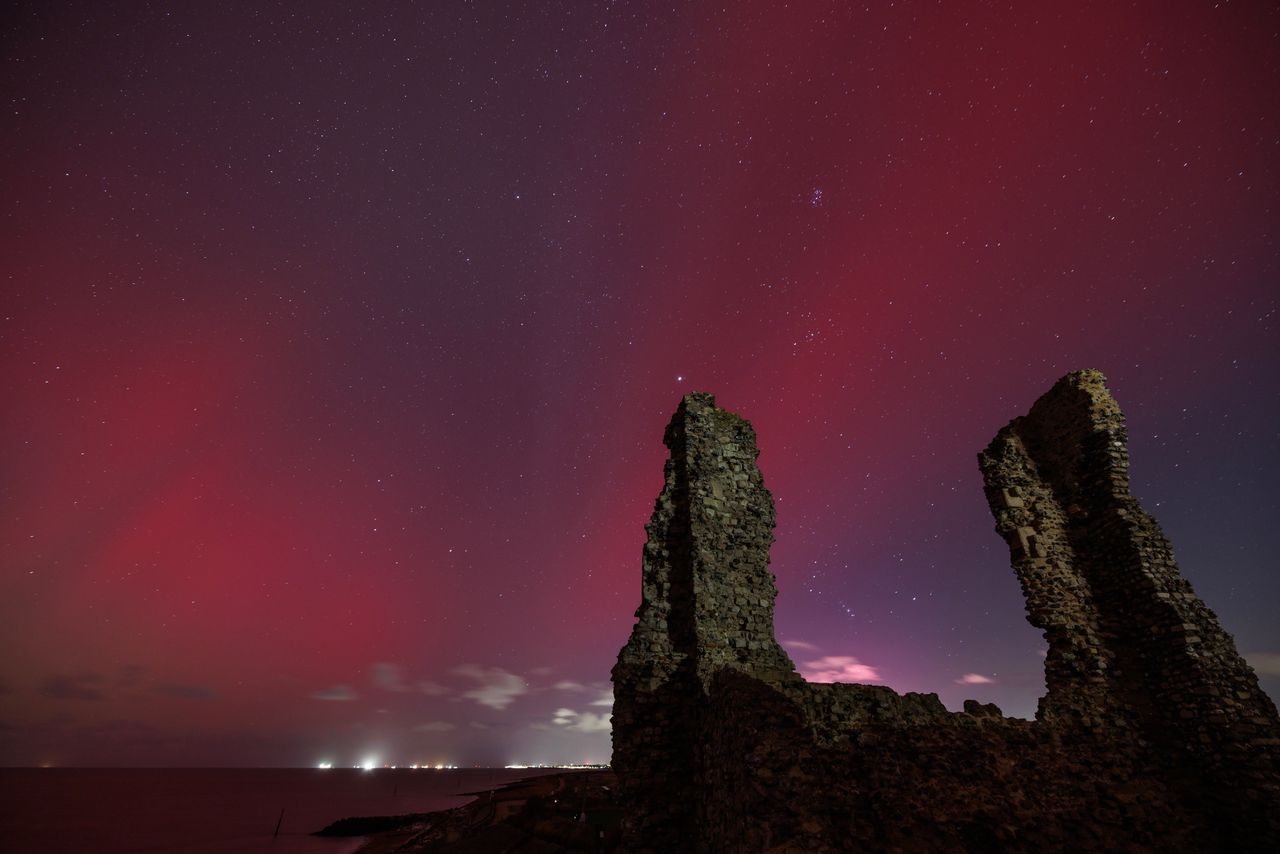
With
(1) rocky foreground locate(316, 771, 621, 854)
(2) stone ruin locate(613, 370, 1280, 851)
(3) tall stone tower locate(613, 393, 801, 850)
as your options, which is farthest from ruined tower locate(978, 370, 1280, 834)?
(1) rocky foreground locate(316, 771, 621, 854)

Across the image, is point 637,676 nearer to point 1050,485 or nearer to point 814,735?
point 814,735

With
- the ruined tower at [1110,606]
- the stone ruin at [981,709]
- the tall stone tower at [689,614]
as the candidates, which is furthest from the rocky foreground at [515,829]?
the ruined tower at [1110,606]

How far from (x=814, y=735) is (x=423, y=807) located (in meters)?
90.5

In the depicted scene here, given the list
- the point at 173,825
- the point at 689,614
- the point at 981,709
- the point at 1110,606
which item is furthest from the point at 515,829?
the point at 173,825

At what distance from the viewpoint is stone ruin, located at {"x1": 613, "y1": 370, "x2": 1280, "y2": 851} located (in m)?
5.96

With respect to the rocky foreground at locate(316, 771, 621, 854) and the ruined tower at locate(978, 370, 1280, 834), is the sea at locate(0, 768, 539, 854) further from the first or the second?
the ruined tower at locate(978, 370, 1280, 834)

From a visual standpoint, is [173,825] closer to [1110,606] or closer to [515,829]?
[515,829]

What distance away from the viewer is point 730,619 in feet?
27.9

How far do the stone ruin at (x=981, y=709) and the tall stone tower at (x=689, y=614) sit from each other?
30mm

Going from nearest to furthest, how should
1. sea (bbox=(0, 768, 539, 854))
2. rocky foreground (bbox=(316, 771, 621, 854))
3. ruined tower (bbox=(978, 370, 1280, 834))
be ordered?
1. ruined tower (bbox=(978, 370, 1280, 834))
2. rocky foreground (bbox=(316, 771, 621, 854))
3. sea (bbox=(0, 768, 539, 854))

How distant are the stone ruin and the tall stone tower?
3 cm

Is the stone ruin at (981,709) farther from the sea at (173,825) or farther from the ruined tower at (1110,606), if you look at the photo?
the sea at (173,825)

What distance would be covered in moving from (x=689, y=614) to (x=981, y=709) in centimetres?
434

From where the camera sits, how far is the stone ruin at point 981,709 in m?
5.96
